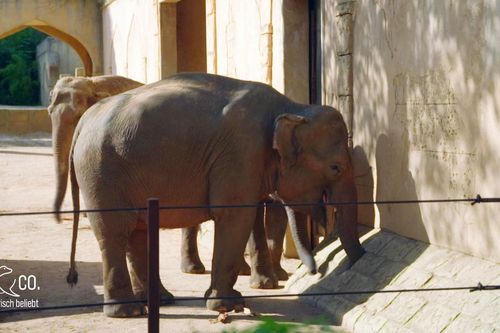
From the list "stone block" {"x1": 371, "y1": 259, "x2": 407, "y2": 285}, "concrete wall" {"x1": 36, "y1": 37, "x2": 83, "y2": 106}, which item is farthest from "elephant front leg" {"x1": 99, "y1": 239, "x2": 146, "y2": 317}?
"concrete wall" {"x1": 36, "y1": 37, "x2": 83, "y2": 106}

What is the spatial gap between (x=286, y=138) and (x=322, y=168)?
0.40 metres

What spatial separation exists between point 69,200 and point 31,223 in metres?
2.32

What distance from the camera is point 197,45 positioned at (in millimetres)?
17688

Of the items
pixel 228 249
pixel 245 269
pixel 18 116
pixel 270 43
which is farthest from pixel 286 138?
pixel 18 116

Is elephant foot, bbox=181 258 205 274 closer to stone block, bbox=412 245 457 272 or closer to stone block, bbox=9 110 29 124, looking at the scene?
stone block, bbox=412 245 457 272

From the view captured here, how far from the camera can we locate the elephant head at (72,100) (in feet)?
34.4

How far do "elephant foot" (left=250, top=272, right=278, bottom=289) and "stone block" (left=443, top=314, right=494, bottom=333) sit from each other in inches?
106

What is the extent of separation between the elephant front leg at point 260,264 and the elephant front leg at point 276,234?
19cm

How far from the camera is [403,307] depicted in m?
6.29

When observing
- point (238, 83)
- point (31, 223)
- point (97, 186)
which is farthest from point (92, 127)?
point (31, 223)

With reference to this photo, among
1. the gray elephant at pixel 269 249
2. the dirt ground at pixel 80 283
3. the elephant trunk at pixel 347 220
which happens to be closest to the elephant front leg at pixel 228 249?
the dirt ground at pixel 80 283

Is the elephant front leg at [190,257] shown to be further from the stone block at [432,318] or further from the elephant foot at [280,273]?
the stone block at [432,318]

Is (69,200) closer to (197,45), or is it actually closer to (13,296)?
(197,45)

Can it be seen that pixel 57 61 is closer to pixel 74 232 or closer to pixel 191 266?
pixel 191 266
